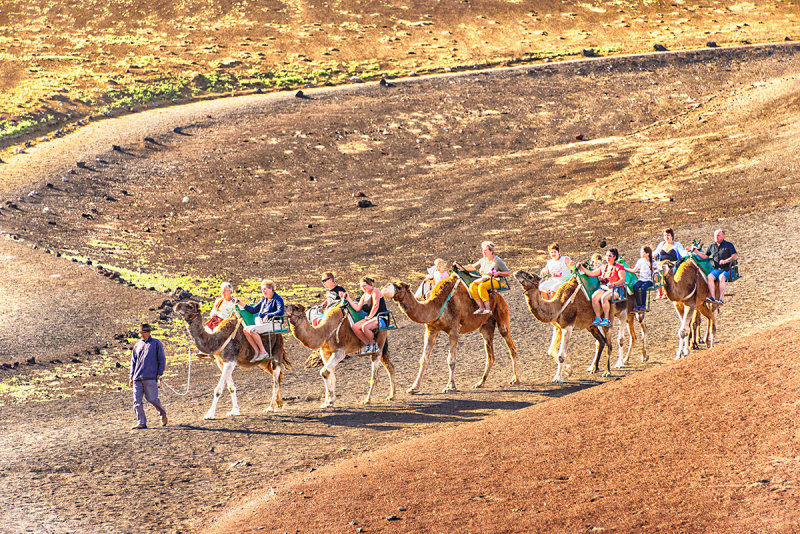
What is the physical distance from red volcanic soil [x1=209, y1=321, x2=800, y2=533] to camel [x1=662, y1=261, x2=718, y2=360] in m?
4.76

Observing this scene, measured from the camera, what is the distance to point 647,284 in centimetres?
2181

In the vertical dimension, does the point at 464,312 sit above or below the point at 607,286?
below

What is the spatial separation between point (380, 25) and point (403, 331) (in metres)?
44.8

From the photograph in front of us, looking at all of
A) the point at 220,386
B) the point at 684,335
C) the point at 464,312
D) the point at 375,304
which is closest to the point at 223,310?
the point at 220,386

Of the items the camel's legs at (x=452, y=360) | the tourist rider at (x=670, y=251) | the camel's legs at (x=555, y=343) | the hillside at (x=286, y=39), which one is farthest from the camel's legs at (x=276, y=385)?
the hillside at (x=286, y=39)

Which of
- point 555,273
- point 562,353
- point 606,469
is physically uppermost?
point 555,273

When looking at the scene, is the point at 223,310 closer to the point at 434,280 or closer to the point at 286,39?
the point at 434,280

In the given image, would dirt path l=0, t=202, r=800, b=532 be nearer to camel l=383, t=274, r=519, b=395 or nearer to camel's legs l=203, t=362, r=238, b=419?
camel's legs l=203, t=362, r=238, b=419

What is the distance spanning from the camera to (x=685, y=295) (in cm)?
2158

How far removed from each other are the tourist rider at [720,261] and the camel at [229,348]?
10029 millimetres

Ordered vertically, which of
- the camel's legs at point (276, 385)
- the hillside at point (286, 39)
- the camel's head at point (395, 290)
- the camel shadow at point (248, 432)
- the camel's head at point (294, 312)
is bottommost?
the camel shadow at point (248, 432)

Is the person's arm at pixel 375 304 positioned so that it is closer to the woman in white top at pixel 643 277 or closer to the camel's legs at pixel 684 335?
the woman in white top at pixel 643 277

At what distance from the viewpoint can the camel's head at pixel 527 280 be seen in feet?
65.0

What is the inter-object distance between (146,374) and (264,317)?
258 centimetres
